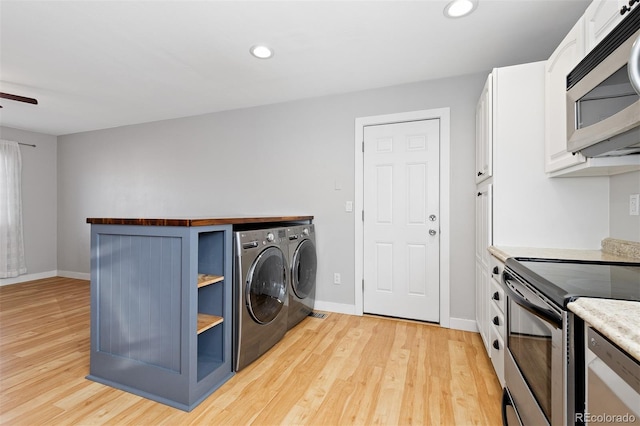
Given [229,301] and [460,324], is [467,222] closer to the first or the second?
[460,324]

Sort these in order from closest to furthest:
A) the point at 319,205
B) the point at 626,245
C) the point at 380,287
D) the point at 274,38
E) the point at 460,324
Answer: the point at 626,245, the point at 274,38, the point at 460,324, the point at 380,287, the point at 319,205

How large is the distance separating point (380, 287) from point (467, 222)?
1047mm

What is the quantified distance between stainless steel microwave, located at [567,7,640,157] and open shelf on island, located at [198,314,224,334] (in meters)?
2.05

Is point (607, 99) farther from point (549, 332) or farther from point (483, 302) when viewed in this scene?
point (483, 302)

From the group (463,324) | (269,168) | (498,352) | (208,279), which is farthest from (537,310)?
(269,168)

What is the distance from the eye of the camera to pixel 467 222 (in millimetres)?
2721

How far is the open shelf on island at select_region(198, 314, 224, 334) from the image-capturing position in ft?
5.69

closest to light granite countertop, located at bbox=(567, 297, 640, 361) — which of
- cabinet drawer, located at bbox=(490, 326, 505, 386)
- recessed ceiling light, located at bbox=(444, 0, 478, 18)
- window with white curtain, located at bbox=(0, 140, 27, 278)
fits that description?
cabinet drawer, located at bbox=(490, 326, 505, 386)

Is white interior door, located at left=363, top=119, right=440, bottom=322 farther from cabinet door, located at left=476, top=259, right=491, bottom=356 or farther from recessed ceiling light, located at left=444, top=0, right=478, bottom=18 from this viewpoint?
recessed ceiling light, located at left=444, top=0, right=478, bottom=18

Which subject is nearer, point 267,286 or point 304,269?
point 267,286

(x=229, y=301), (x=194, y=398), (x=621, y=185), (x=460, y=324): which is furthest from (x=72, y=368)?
(x=621, y=185)

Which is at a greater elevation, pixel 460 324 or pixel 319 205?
pixel 319 205

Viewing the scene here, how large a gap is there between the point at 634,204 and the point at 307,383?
6.94 ft

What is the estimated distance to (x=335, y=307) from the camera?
10.5 ft
